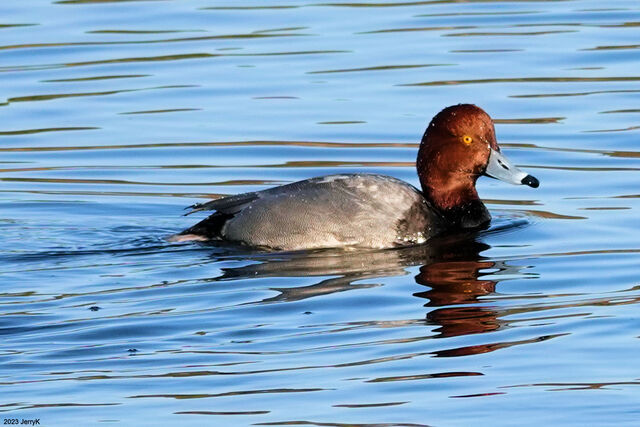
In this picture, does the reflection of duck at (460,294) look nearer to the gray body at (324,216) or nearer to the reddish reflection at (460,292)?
the reddish reflection at (460,292)

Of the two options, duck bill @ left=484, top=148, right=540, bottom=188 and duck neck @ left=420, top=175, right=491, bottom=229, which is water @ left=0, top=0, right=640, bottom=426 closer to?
duck neck @ left=420, top=175, right=491, bottom=229

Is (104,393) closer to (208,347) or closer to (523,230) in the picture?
(208,347)

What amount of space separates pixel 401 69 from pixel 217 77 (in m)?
1.85

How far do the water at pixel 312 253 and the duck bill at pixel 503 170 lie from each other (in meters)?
0.31

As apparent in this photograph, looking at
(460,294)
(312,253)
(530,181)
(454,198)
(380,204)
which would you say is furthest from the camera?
(454,198)

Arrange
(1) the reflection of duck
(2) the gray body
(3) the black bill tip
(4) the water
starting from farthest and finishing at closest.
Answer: (3) the black bill tip → (2) the gray body → (1) the reflection of duck → (4) the water

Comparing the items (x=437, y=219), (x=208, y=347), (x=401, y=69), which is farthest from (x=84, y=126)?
(x=208, y=347)

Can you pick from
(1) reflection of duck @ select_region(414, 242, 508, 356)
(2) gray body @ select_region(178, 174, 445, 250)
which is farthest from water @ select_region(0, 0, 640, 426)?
(2) gray body @ select_region(178, 174, 445, 250)

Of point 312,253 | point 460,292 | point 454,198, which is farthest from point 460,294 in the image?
point 454,198

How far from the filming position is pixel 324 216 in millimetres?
10805

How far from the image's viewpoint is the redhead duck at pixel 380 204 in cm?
1081

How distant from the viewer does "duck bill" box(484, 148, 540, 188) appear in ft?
37.8

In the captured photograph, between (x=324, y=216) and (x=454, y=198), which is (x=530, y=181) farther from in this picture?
(x=324, y=216)

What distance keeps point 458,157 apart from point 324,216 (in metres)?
1.29
